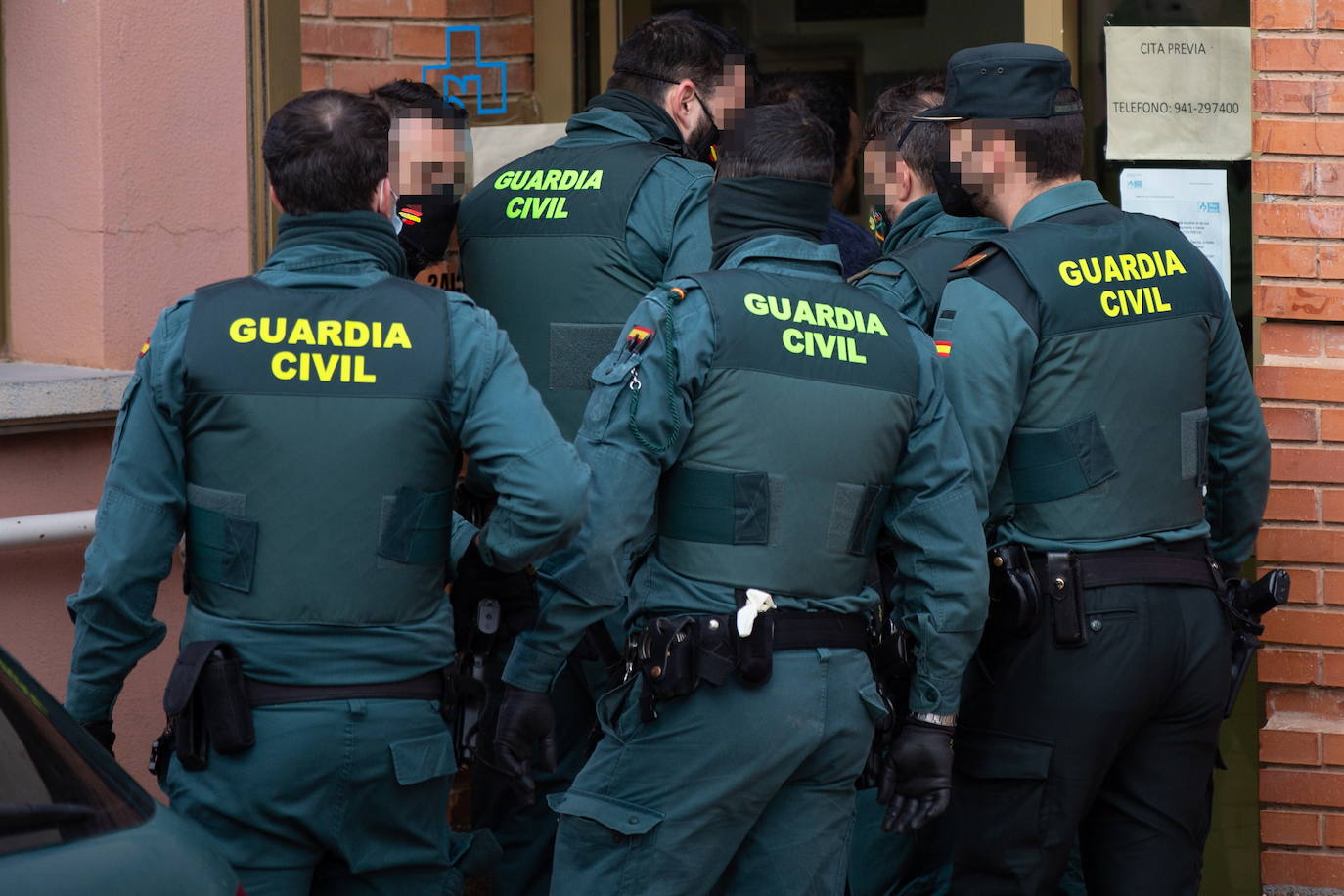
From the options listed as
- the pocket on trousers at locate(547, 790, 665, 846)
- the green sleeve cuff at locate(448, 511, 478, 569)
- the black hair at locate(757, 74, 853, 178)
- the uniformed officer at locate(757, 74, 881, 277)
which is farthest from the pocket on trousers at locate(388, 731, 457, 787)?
the black hair at locate(757, 74, 853, 178)

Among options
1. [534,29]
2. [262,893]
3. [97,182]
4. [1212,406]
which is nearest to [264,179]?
[97,182]

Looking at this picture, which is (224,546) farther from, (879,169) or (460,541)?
(879,169)

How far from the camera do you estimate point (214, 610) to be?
2840 millimetres

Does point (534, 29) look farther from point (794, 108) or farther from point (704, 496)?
point (704, 496)

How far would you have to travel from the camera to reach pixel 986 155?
11.3ft

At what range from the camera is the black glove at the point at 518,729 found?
296cm

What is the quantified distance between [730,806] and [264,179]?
2.18 metres

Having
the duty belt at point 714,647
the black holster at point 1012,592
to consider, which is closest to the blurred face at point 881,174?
the black holster at point 1012,592

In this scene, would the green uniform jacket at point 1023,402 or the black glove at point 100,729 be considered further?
the green uniform jacket at point 1023,402

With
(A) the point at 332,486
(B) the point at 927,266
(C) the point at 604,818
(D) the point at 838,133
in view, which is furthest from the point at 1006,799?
(D) the point at 838,133

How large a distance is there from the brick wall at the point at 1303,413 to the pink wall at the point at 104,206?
2.53 meters

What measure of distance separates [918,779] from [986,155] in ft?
4.11

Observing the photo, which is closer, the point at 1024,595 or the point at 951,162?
the point at 1024,595

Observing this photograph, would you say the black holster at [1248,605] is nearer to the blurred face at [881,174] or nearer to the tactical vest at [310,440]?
the blurred face at [881,174]
